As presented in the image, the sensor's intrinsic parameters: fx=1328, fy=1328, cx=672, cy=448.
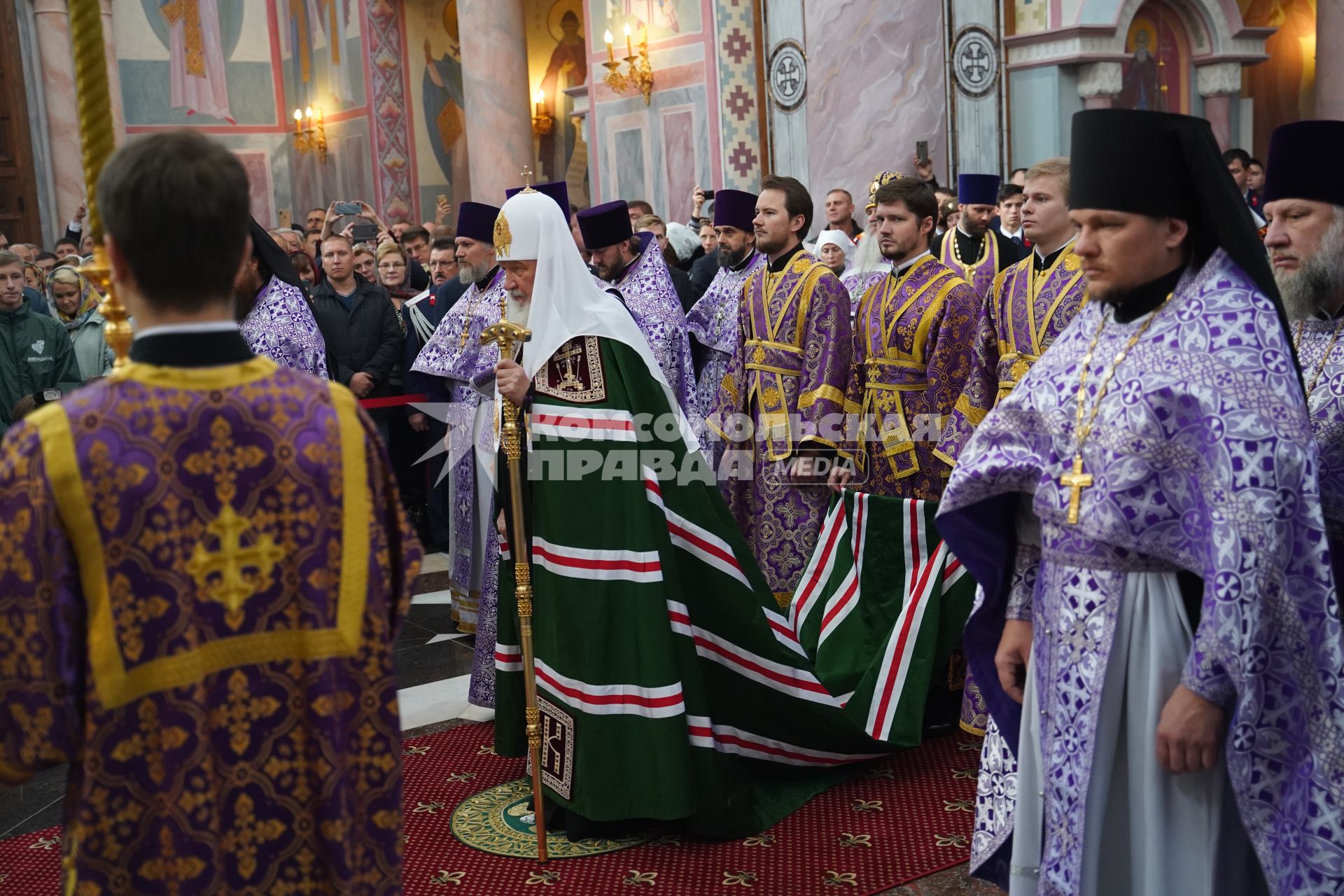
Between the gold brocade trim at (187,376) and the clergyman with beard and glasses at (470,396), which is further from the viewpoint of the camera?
the clergyman with beard and glasses at (470,396)

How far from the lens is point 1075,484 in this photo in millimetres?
2350

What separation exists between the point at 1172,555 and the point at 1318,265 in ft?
3.16

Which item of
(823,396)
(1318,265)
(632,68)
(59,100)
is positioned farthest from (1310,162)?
(59,100)

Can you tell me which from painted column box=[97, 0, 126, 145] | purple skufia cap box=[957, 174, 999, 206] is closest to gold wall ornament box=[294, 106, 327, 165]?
painted column box=[97, 0, 126, 145]

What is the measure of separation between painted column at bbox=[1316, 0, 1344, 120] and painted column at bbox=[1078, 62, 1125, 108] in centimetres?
166

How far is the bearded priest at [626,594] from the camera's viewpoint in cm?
362

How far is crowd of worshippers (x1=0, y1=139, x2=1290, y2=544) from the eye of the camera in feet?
17.3

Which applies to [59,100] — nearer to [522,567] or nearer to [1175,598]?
[522,567]

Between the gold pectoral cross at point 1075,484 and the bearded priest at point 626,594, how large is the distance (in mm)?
1481

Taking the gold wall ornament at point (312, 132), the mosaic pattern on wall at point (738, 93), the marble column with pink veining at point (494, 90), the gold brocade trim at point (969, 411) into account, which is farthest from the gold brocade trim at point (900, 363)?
the gold wall ornament at point (312, 132)

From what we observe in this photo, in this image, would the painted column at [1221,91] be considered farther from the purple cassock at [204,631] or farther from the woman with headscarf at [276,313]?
the purple cassock at [204,631]

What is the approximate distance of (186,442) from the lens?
1630 mm

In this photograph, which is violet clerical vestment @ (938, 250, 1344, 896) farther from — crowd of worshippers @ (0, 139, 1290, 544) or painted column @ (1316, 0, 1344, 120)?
painted column @ (1316, 0, 1344, 120)

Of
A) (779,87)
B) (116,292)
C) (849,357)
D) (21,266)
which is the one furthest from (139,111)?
(116,292)
